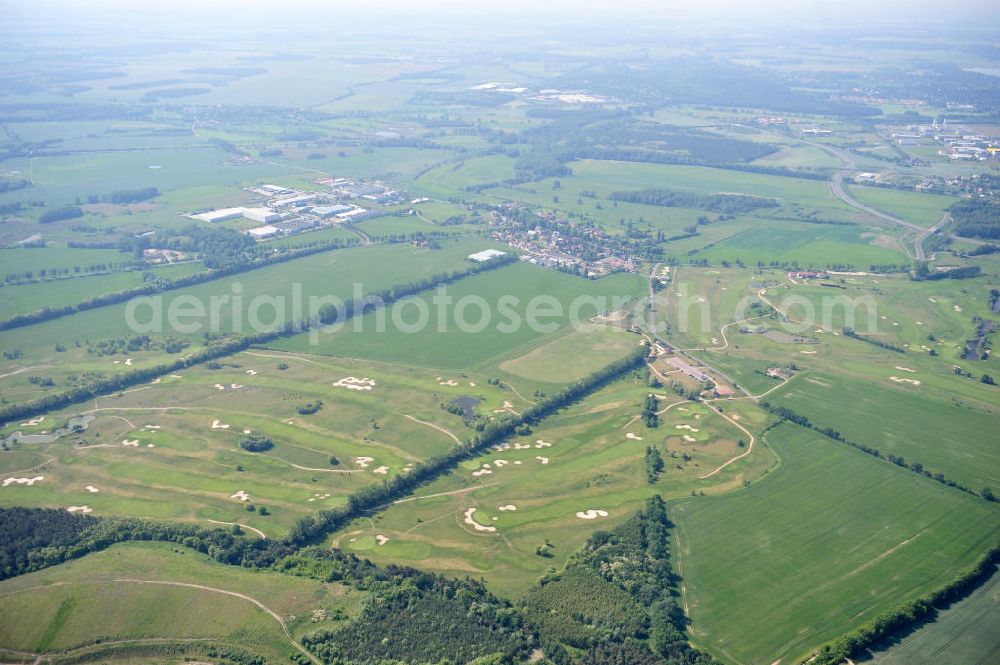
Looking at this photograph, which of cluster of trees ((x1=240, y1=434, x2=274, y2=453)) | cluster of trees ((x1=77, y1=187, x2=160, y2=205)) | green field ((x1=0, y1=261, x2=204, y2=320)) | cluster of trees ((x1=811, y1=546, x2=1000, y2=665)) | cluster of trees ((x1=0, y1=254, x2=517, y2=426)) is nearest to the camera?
cluster of trees ((x1=811, y1=546, x2=1000, y2=665))

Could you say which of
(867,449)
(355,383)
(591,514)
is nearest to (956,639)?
(867,449)

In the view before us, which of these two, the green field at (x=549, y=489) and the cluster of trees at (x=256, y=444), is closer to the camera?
the green field at (x=549, y=489)

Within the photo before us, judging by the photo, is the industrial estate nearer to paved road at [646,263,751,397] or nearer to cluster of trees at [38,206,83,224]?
paved road at [646,263,751,397]

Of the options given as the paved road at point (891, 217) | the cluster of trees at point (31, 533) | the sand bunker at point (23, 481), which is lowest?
the sand bunker at point (23, 481)

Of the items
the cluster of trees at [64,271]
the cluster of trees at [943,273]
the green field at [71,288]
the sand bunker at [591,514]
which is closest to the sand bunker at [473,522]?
the sand bunker at [591,514]

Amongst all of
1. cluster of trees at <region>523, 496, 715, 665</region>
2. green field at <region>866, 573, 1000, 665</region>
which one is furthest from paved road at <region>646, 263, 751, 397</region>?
green field at <region>866, 573, 1000, 665</region>

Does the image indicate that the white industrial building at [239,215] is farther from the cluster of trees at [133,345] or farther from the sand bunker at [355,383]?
the sand bunker at [355,383]

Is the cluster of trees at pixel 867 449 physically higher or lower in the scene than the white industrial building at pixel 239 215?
lower
